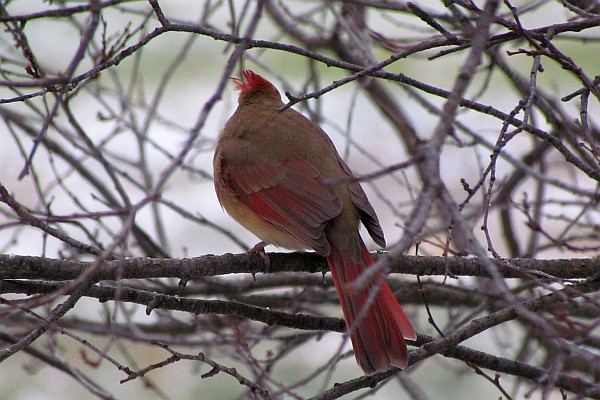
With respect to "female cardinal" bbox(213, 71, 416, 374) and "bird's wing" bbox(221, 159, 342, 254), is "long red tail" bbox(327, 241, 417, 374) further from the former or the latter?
"bird's wing" bbox(221, 159, 342, 254)

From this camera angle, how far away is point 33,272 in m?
3.25

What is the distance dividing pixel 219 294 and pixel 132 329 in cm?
58

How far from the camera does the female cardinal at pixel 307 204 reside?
3.84 m

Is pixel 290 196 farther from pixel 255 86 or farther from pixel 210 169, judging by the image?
pixel 210 169

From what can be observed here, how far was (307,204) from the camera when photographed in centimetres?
448

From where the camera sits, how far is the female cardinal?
3840 millimetres

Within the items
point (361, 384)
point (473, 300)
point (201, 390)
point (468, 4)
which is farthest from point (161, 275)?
point (201, 390)

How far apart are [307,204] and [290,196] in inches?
6.5

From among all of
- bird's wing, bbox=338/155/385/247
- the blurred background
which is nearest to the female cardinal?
bird's wing, bbox=338/155/385/247

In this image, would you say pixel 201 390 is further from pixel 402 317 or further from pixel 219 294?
pixel 402 317

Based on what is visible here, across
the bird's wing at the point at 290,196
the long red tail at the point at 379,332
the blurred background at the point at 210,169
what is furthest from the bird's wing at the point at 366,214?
the long red tail at the point at 379,332

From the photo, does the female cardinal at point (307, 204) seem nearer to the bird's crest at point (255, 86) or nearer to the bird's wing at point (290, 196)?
the bird's wing at point (290, 196)

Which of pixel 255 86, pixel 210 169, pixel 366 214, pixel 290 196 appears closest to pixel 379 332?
pixel 366 214

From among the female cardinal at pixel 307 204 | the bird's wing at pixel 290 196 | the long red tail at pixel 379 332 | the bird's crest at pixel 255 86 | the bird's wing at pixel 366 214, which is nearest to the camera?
the long red tail at pixel 379 332
